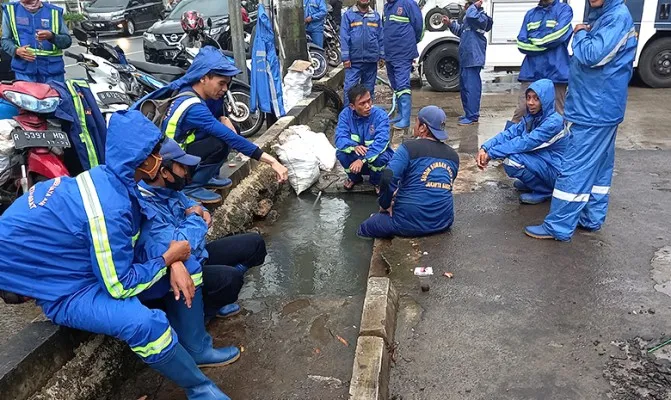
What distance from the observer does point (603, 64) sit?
385 centimetres

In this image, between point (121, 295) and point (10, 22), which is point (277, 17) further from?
point (121, 295)

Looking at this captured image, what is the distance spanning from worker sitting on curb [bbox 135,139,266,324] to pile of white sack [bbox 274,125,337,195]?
7.89 ft

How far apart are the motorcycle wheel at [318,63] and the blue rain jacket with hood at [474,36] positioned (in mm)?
3285

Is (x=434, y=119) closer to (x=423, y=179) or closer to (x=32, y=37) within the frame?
(x=423, y=179)

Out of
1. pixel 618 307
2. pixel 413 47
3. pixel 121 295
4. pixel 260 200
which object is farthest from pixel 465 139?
pixel 121 295

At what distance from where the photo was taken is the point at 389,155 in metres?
5.64

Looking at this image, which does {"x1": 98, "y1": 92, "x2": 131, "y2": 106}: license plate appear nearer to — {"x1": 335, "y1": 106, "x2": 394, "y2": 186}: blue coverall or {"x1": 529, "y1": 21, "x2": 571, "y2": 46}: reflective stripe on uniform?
{"x1": 335, "y1": 106, "x2": 394, "y2": 186}: blue coverall

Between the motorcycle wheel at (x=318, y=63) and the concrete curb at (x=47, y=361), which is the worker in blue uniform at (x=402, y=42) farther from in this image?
the concrete curb at (x=47, y=361)

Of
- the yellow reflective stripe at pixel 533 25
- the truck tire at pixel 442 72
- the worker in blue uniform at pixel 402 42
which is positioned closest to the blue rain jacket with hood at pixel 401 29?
the worker in blue uniform at pixel 402 42

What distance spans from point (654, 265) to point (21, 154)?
4387 mm

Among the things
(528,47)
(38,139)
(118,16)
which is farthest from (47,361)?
(118,16)

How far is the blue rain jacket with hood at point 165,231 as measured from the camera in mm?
2736

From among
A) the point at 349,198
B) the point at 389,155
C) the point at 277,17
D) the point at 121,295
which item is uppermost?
the point at 277,17

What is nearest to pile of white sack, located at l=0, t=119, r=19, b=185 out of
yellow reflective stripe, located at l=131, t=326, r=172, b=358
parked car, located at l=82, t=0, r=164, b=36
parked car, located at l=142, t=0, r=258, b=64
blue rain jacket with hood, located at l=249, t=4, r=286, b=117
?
yellow reflective stripe, located at l=131, t=326, r=172, b=358
